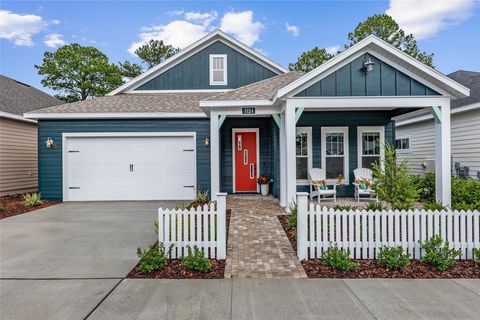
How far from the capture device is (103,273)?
3789 mm

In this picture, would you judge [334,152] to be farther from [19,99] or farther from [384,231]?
[19,99]

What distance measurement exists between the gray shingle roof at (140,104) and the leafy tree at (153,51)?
18.4 meters

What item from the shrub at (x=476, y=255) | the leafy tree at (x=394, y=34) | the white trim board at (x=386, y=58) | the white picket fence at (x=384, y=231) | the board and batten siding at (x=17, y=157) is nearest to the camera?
the shrub at (x=476, y=255)

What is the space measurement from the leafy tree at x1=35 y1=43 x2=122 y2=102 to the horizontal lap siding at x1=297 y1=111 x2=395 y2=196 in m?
20.9

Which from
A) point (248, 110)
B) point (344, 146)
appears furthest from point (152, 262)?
point (344, 146)

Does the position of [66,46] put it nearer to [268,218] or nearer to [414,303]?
[268,218]

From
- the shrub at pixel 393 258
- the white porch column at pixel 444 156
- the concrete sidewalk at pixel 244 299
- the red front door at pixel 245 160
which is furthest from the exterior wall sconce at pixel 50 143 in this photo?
the white porch column at pixel 444 156

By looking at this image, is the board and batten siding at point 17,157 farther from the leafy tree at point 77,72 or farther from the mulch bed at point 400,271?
the leafy tree at point 77,72

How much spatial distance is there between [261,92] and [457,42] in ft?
45.3

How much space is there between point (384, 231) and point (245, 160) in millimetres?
6778

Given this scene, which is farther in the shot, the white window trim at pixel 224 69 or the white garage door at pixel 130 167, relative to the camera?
the white window trim at pixel 224 69

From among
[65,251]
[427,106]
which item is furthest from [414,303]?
[427,106]

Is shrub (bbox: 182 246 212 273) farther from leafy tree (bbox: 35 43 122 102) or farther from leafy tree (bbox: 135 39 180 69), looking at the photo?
leafy tree (bbox: 135 39 180 69)

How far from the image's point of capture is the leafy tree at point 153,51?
2841 cm
